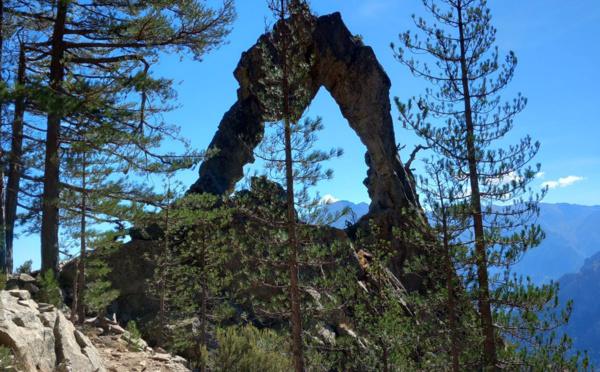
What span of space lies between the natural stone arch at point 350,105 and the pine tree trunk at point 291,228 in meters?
17.4

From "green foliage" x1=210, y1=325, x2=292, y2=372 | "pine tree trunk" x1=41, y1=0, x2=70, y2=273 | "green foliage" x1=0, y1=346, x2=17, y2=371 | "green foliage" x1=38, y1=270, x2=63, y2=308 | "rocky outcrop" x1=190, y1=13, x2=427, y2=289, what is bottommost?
"green foliage" x1=210, y1=325, x2=292, y2=372

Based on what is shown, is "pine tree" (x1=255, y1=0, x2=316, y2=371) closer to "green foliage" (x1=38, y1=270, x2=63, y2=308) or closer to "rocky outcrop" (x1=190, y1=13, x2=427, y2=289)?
"green foliage" (x1=38, y1=270, x2=63, y2=308)

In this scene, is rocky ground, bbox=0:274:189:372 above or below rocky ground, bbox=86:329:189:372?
above

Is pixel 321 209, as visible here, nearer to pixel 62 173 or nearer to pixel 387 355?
pixel 387 355

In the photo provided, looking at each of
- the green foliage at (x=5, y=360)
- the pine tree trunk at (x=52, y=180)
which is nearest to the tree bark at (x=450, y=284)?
the green foliage at (x=5, y=360)

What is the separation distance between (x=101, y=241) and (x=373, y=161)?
18584mm

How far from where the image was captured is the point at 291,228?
388 inches

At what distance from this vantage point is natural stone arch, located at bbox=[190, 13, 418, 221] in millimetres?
27938

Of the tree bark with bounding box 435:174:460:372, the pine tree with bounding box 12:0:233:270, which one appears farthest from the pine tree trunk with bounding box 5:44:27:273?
the tree bark with bounding box 435:174:460:372

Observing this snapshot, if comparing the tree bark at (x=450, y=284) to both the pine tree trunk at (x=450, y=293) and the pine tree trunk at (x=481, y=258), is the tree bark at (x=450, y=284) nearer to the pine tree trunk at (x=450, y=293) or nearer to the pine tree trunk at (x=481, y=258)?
the pine tree trunk at (x=450, y=293)

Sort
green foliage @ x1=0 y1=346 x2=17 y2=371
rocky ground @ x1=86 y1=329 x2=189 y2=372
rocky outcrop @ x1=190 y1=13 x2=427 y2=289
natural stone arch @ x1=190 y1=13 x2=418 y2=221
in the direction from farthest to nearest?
natural stone arch @ x1=190 y1=13 x2=418 y2=221 → rocky outcrop @ x1=190 y1=13 x2=427 y2=289 → rocky ground @ x1=86 y1=329 x2=189 y2=372 → green foliage @ x1=0 y1=346 x2=17 y2=371

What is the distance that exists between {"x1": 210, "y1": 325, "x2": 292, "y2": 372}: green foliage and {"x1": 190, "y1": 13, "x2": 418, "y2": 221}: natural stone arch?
15456 mm

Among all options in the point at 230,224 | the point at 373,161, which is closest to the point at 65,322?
the point at 230,224

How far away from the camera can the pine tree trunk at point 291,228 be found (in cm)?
935
